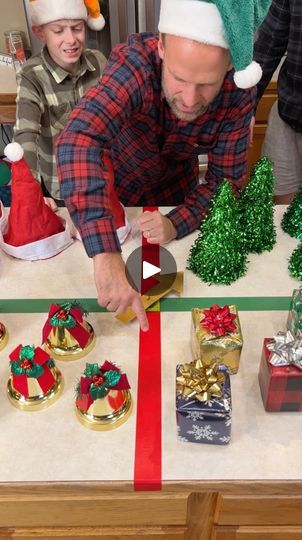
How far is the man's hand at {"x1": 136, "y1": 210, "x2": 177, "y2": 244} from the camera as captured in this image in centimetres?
124

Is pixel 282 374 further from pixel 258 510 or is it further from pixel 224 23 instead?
pixel 224 23

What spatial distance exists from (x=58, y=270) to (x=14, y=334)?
0.70ft

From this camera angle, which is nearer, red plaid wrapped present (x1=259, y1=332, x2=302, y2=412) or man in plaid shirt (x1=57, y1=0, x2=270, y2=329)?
red plaid wrapped present (x1=259, y1=332, x2=302, y2=412)

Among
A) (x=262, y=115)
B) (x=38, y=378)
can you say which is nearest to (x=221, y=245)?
(x=38, y=378)

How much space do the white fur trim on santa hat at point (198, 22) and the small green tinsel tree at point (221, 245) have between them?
0.30m

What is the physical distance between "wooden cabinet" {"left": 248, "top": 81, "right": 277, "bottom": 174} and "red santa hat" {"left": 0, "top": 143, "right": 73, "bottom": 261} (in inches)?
60.0

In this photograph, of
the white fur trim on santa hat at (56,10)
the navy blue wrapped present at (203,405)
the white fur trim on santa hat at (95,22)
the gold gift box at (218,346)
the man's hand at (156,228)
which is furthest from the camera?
the white fur trim on santa hat at (95,22)

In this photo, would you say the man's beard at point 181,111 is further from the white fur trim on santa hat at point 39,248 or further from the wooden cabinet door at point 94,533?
the wooden cabinet door at point 94,533

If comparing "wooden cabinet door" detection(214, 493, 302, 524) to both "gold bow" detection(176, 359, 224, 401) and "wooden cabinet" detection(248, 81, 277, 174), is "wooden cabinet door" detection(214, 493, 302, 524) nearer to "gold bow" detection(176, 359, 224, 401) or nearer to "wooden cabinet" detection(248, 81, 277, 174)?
"gold bow" detection(176, 359, 224, 401)

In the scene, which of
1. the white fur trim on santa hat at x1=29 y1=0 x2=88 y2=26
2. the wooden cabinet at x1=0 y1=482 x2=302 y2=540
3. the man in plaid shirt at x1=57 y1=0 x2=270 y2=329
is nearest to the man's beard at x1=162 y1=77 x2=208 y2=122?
the man in plaid shirt at x1=57 y1=0 x2=270 y2=329

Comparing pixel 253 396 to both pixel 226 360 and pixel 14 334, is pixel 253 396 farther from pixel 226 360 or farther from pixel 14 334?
pixel 14 334

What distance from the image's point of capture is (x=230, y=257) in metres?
1.14

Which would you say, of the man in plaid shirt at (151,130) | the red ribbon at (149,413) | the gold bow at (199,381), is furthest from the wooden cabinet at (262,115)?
the gold bow at (199,381)
